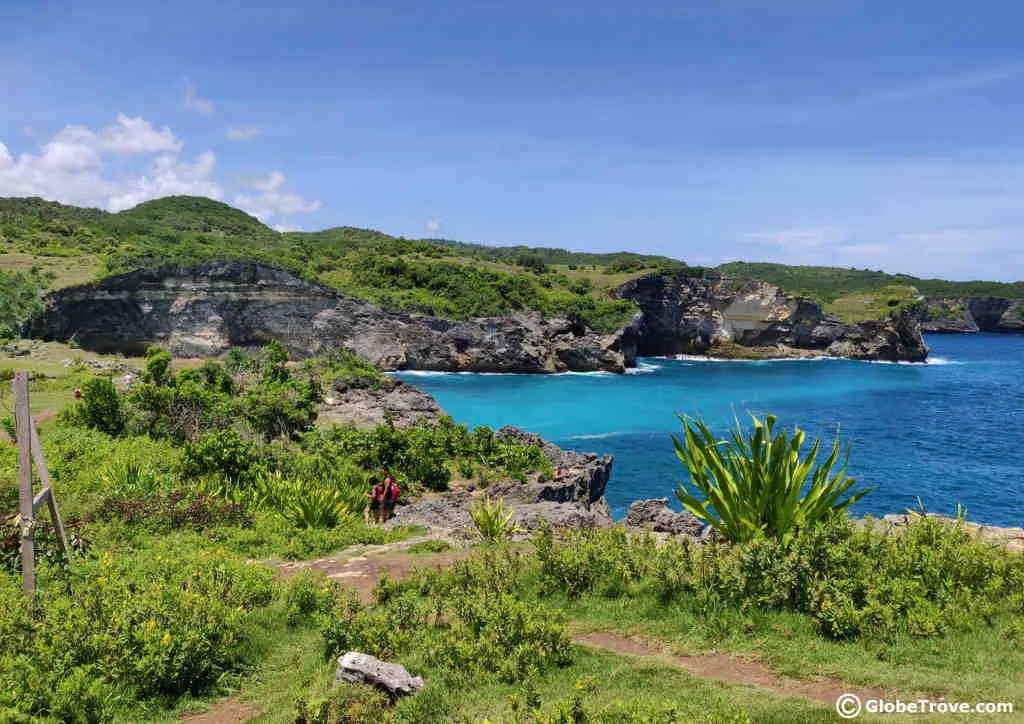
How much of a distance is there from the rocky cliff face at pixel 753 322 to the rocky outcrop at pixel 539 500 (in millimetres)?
57261

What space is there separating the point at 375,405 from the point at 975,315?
151344 millimetres

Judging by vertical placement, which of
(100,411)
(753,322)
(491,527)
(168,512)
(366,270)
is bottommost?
(491,527)

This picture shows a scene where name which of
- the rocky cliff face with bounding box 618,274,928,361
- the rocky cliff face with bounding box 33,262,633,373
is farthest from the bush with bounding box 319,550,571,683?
the rocky cliff face with bounding box 618,274,928,361

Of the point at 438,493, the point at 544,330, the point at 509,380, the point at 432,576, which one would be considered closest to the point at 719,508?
the point at 432,576

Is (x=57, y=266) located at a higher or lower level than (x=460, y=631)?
higher

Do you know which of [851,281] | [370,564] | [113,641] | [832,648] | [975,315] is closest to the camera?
[113,641]

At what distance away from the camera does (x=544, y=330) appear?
65062 mm

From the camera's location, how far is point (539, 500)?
16328 mm

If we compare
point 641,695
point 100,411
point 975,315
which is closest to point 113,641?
point 641,695

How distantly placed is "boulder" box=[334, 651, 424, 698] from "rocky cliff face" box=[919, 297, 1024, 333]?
15552cm

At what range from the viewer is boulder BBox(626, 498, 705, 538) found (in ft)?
45.5

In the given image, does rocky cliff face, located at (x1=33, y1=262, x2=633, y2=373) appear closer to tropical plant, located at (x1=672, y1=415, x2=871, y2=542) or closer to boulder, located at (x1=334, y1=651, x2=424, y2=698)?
tropical plant, located at (x1=672, y1=415, x2=871, y2=542)

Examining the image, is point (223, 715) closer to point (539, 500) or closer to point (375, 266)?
point (539, 500)

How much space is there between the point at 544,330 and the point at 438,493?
158 feet
